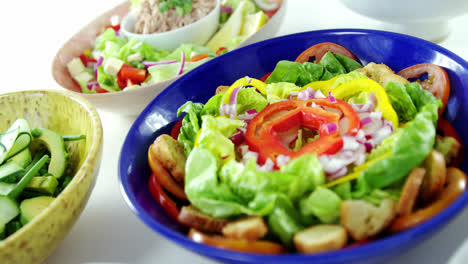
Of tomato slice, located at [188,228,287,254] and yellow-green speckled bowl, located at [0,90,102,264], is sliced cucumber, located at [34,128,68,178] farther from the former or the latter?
tomato slice, located at [188,228,287,254]

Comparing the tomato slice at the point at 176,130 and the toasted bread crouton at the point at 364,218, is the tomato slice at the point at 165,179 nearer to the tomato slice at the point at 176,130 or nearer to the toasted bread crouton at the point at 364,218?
the tomato slice at the point at 176,130

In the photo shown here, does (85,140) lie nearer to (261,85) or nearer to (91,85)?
(261,85)

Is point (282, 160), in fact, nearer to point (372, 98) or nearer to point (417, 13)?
point (372, 98)

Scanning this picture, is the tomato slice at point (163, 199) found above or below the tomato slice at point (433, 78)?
below

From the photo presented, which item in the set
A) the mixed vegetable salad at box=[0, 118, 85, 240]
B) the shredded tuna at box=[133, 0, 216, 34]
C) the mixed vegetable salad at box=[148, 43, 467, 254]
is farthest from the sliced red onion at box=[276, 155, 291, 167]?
the shredded tuna at box=[133, 0, 216, 34]

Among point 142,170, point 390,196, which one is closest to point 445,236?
point 390,196

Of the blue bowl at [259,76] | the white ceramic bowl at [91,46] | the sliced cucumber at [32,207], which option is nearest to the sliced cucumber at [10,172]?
the sliced cucumber at [32,207]

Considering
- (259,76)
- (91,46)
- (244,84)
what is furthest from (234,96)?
(91,46)
